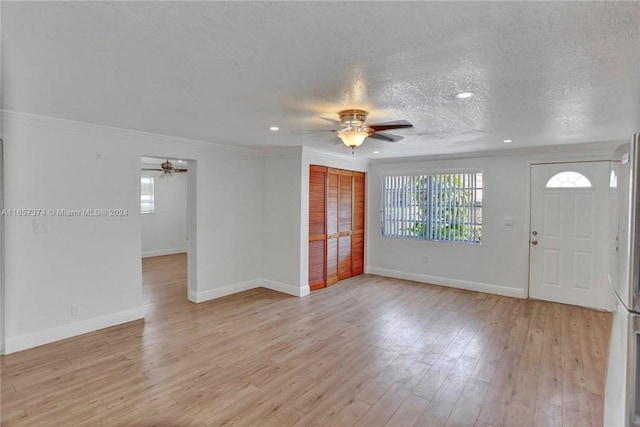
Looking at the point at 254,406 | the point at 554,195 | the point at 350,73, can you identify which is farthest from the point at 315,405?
the point at 554,195

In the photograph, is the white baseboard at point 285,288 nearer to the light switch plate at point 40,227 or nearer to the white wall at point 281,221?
the white wall at point 281,221

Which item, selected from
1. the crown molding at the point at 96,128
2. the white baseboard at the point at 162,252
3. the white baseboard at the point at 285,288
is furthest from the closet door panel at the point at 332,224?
the white baseboard at the point at 162,252

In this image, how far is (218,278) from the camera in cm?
500

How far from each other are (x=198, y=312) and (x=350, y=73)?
11.9 feet

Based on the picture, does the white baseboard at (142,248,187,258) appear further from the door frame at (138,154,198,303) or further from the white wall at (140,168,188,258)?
the door frame at (138,154,198,303)

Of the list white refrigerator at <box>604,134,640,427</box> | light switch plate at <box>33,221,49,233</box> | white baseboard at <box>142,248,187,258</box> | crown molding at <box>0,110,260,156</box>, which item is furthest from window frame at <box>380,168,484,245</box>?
white baseboard at <box>142,248,187,258</box>

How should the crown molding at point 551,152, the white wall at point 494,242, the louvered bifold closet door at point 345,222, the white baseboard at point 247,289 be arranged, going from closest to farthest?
the crown molding at point 551,152 → the white baseboard at point 247,289 → the white wall at point 494,242 → the louvered bifold closet door at point 345,222

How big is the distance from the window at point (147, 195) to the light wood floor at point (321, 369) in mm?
4445

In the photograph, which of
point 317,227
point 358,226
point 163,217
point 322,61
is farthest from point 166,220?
point 322,61

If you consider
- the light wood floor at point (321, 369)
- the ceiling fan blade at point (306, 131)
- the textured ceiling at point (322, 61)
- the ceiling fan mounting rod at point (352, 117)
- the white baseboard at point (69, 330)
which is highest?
the ceiling fan blade at point (306, 131)

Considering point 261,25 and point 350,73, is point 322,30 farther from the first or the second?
point 350,73

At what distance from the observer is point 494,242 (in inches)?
210

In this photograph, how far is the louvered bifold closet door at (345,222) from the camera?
5.95 meters

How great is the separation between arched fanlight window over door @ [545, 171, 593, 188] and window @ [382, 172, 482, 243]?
0.99 m
